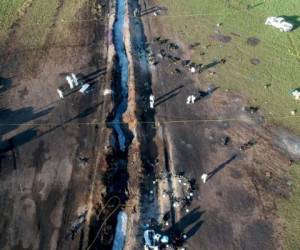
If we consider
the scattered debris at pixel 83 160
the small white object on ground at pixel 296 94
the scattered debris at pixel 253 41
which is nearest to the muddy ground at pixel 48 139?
the scattered debris at pixel 83 160

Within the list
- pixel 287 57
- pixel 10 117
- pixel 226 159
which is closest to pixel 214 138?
pixel 226 159

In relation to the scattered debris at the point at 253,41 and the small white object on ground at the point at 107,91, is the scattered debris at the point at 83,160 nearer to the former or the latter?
the small white object on ground at the point at 107,91

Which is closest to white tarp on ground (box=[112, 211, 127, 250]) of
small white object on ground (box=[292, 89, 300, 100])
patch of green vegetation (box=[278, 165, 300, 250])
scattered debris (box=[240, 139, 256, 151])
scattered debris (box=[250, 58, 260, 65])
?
patch of green vegetation (box=[278, 165, 300, 250])

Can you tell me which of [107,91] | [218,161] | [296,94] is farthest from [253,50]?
[107,91]

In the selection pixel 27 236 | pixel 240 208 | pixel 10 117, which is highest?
pixel 10 117

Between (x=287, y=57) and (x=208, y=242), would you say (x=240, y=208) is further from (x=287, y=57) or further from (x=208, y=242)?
(x=287, y=57)

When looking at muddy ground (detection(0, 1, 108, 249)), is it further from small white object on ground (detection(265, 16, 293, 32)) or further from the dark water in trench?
small white object on ground (detection(265, 16, 293, 32))

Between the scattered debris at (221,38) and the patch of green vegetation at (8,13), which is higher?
the patch of green vegetation at (8,13)
